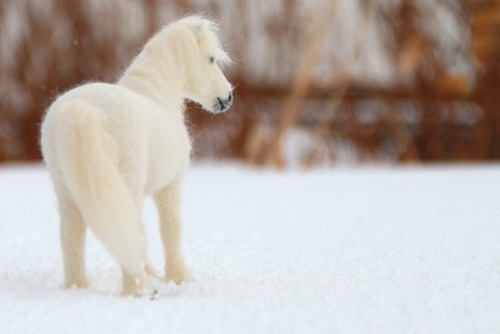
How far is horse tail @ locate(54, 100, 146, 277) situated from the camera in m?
0.99

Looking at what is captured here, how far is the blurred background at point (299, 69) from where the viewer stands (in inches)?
133

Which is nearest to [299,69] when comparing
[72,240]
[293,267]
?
[293,267]

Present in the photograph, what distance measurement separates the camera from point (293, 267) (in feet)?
4.18

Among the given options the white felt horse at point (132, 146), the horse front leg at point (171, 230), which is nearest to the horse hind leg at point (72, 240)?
the white felt horse at point (132, 146)

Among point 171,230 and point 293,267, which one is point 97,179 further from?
point 293,267

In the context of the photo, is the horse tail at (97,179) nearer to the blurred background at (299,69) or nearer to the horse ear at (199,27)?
the horse ear at (199,27)

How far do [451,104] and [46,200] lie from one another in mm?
1841

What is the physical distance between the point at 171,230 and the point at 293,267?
0.19m

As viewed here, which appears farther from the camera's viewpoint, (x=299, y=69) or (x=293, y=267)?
(x=299, y=69)

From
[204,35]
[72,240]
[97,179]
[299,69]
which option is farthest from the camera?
[299,69]

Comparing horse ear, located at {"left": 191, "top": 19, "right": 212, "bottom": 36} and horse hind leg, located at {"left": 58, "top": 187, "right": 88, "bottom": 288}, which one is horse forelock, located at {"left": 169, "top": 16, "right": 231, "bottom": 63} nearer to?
horse ear, located at {"left": 191, "top": 19, "right": 212, "bottom": 36}

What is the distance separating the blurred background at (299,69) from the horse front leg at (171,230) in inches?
81.6

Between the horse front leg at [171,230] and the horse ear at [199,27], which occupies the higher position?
the horse ear at [199,27]

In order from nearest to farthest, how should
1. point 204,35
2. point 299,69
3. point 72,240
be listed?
point 72,240 < point 204,35 < point 299,69
